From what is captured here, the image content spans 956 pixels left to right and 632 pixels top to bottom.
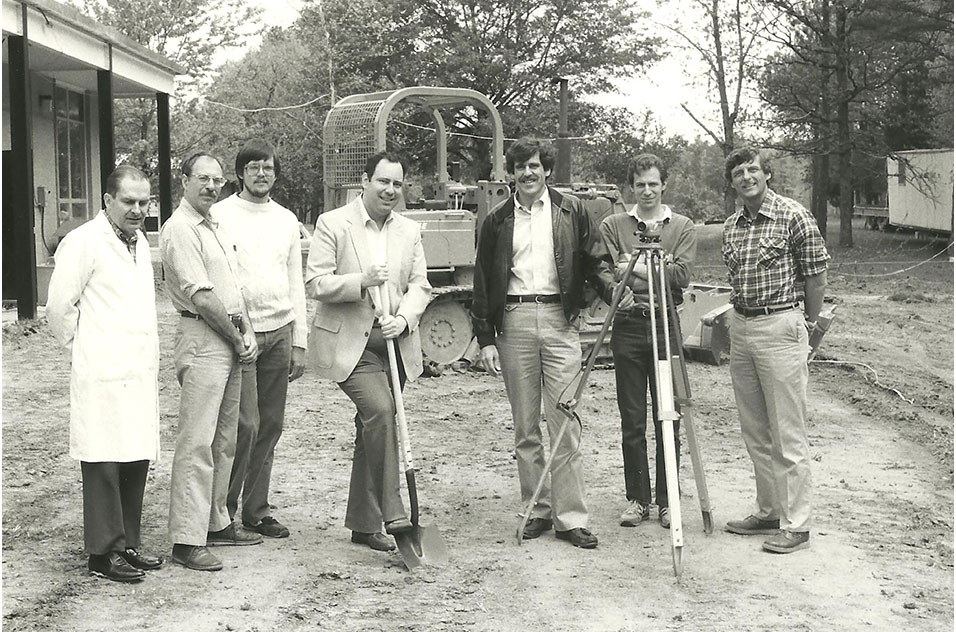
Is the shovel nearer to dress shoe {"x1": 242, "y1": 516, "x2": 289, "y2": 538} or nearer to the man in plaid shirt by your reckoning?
dress shoe {"x1": 242, "y1": 516, "x2": 289, "y2": 538}

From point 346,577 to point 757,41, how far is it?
1318 inches

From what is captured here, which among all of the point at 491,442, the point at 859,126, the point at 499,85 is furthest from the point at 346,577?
the point at 859,126

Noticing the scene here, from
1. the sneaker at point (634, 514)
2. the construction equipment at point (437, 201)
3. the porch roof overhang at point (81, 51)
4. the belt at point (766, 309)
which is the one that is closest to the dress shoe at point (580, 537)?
the sneaker at point (634, 514)

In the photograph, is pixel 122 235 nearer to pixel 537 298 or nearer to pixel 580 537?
pixel 537 298

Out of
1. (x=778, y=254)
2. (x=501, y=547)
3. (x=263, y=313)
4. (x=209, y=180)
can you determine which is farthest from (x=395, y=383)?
(x=778, y=254)

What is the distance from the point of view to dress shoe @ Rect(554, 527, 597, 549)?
224 inches

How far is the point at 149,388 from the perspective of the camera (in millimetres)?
5066

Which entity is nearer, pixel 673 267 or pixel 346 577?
pixel 346 577

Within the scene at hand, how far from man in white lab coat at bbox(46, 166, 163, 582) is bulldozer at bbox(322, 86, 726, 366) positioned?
270 inches

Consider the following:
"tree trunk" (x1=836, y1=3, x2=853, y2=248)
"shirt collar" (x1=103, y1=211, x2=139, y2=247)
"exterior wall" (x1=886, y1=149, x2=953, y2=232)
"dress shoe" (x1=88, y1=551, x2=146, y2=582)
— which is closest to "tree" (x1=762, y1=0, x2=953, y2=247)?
"tree trunk" (x1=836, y1=3, x2=853, y2=248)

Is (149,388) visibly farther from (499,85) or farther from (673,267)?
(499,85)

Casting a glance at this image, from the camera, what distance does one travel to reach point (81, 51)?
16.5m

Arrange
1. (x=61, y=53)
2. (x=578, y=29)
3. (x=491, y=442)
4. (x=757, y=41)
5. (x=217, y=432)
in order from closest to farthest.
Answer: (x=217, y=432)
(x=491, y=442)
(x=61, y=53)
(x=757, y=41)
(x=578, y=29)

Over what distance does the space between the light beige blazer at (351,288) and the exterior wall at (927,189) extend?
26.2 meters
